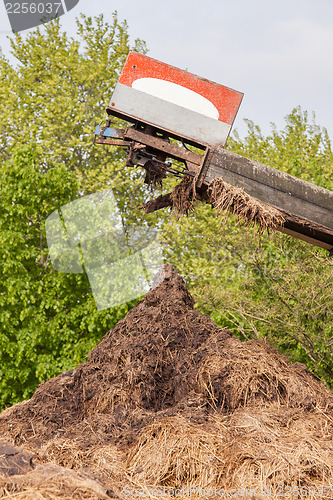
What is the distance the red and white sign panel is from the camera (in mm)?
4770

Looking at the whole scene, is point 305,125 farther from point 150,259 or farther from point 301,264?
point 301,264

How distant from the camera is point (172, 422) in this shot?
473cm

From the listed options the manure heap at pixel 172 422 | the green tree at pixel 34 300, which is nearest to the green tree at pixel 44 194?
the green tree at pixel 34 300

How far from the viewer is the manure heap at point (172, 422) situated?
395 centimetres

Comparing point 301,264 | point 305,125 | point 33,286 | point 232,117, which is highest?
point 305,125

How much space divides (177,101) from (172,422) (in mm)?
2808

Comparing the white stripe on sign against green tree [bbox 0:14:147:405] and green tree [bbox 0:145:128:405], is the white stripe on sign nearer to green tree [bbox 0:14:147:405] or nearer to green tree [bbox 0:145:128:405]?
green tree [bbox 0:14:147:405]

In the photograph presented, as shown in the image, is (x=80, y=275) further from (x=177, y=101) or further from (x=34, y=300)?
(x=177, y=101)

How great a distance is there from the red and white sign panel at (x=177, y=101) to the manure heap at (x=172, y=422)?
7.68 ft

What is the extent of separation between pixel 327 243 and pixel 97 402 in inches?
110

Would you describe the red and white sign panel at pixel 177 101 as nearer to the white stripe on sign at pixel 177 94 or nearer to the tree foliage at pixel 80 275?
the white stripe on sign at pixel 177 94

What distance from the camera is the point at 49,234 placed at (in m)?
13.8

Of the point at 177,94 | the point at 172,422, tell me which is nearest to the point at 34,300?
the point at 172,422

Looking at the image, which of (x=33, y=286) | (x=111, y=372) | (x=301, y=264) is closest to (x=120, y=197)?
(x=33, y=286)
